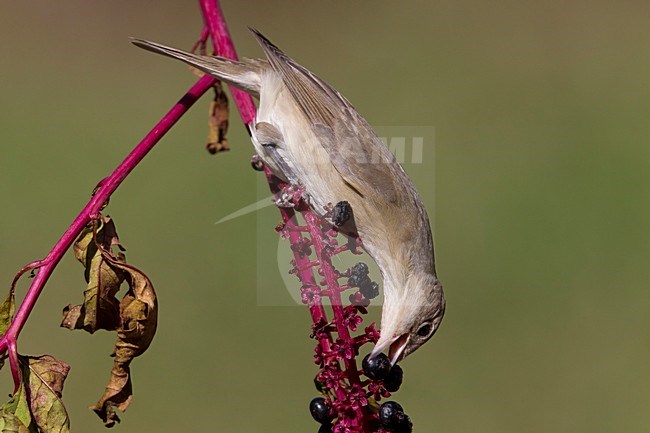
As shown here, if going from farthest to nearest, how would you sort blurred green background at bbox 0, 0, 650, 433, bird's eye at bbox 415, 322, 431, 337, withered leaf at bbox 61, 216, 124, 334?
blurred green background at bbox 0, 0, 650, 433 → bird's eye at bbox 415, 322, 431, 337 → withered leaf at bbox 61, 216, 124, 334

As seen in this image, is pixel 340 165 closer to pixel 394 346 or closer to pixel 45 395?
pixel 394 346

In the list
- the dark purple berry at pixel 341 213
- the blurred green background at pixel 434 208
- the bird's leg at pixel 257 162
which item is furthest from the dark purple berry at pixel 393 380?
the blurred green background at pixel 434 208

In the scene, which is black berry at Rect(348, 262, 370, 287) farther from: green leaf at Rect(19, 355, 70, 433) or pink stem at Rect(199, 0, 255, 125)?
pink stem at Rect(199, 0, 255, 125)

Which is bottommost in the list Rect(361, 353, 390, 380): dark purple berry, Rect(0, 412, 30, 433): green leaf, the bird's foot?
Rect(0, 412, 30, 433): green leaf

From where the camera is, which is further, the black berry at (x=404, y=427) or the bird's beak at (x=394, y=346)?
the bird's beak at (x=394, y=346)

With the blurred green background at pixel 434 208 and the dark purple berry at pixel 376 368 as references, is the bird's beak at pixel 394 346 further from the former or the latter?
the blurred green background at pixel 434 208

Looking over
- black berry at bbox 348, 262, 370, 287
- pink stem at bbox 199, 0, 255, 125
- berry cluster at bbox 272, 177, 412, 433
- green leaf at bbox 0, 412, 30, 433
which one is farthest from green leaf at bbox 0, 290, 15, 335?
pink stem at bbox 199, 0, 255, 125

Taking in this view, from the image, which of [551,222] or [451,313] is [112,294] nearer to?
[451,313]
